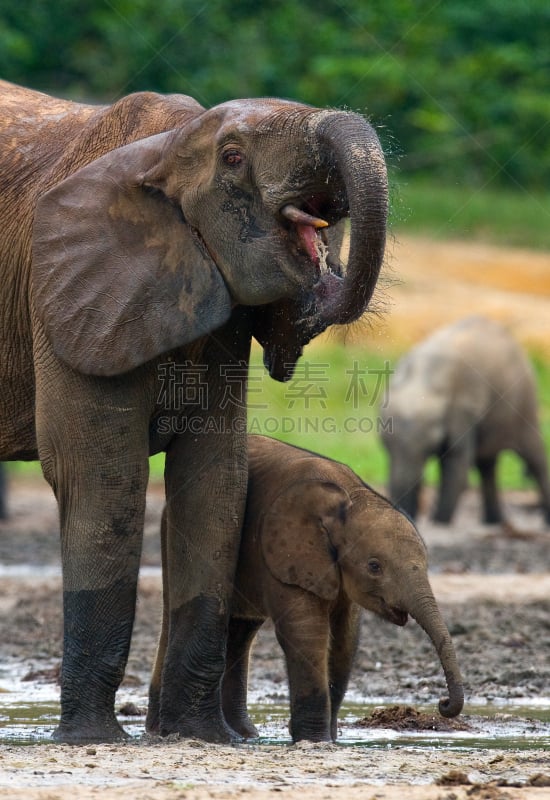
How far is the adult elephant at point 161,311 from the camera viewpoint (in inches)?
253

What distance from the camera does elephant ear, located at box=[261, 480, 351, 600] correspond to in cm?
732

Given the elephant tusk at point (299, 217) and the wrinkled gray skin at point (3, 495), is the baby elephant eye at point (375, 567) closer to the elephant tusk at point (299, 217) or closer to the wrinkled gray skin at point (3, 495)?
the elephant tusk at point (299, 217)

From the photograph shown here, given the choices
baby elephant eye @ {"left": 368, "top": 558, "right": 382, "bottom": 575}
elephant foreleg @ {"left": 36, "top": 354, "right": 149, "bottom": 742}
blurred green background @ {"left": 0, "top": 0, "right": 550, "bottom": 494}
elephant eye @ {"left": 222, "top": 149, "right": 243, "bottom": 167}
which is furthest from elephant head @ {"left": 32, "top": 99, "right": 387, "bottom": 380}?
blurred green background @ {"left": 0, "top": 0, "right": 550, "bottom": 494}

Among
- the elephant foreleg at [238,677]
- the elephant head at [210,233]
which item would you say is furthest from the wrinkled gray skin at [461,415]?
the elephant head at [210,233]

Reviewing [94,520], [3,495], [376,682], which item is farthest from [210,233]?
[3,495]

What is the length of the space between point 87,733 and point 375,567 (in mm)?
1401

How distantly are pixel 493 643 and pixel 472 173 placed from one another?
2453 cm

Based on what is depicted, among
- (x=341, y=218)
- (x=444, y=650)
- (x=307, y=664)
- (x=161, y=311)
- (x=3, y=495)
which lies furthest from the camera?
(x=3, y=495)

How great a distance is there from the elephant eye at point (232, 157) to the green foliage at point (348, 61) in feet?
80.9

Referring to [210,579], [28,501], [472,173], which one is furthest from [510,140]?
[210,579]

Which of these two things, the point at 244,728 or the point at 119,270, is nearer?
the point at 119,270

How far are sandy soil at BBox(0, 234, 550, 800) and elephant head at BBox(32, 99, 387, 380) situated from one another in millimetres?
691

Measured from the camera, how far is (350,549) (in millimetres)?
7332

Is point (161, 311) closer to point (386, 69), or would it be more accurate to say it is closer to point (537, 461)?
point (537, 461)
